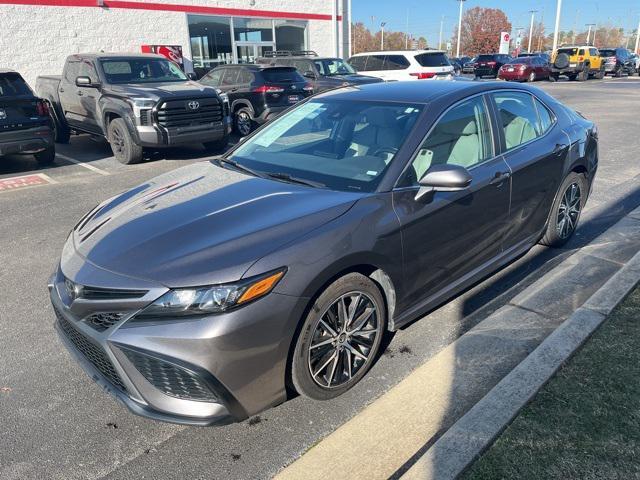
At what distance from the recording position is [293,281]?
2418 millimetres

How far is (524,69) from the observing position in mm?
29734

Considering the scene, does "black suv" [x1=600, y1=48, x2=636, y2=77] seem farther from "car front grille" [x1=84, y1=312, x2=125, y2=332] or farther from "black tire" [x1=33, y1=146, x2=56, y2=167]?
"car front grille" [x1=84, y1=312, x2=125, y2=332]

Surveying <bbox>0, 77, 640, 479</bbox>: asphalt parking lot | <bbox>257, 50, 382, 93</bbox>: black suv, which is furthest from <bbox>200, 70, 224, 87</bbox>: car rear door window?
<bbox>0, 77, 640, 479</bbox>: asphalt parking lot

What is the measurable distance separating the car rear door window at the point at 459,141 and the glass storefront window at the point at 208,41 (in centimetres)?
1649

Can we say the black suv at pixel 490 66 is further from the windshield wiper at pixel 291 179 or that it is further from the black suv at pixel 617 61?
the windshield wiper at pixel 291 179

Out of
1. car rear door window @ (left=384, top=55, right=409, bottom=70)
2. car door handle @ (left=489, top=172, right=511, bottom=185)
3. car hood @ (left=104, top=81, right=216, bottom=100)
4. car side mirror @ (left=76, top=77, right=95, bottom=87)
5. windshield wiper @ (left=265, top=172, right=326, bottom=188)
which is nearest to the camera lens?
windshield wiper @ (left=265, top=172, right=326, bottom=188)

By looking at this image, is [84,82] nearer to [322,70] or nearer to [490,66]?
[322,70]

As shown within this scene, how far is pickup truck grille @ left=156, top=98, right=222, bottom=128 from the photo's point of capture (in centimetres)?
877

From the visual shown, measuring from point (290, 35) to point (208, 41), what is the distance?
13.3 ft

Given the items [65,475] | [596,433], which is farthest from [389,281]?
[65,475]

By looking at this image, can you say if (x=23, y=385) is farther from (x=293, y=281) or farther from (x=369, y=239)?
(x=369, y=239)

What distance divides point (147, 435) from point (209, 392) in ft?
1.99

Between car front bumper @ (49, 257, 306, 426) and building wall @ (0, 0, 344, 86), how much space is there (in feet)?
49.6

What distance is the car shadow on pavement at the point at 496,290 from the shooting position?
2.61 meters
